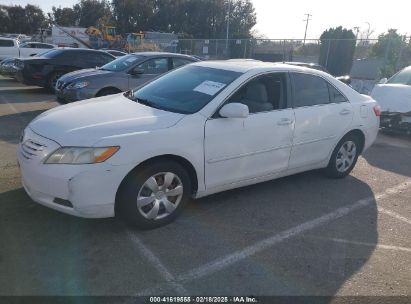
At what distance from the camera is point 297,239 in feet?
12.7

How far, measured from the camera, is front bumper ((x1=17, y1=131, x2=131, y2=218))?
334 centimetres

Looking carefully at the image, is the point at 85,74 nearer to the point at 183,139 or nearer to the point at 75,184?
the point at 183,139

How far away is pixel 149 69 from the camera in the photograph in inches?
377

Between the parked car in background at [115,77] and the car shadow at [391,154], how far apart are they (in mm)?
5146

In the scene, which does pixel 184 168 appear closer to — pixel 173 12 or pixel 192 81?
pixel 192 81

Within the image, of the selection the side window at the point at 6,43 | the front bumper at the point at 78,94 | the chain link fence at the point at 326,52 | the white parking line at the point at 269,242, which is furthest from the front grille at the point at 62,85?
the side window at the point at 6,43

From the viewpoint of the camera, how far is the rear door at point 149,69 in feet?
30.5

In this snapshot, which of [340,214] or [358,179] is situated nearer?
[340,214]

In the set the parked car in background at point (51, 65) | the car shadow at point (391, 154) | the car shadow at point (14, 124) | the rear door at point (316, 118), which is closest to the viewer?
the rear door at point (316, 118)

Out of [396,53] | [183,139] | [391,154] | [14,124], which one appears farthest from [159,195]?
[396,53]

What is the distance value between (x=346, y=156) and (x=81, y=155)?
3782mm

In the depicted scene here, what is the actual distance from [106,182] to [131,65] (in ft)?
21.2

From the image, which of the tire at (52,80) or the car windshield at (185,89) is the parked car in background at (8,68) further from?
the car windshield at (185,89)

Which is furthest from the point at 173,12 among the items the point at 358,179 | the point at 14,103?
the point at 358,179
